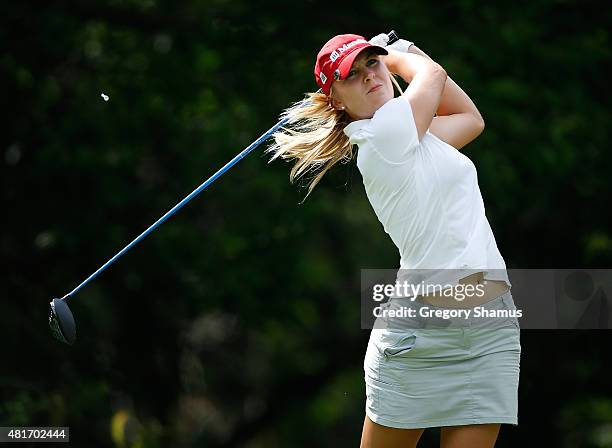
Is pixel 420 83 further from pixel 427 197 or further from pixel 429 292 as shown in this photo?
pixel 429 292

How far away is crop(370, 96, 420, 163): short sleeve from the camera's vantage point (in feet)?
10.8

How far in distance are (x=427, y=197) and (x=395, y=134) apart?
0.21 meters

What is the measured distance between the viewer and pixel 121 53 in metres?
9.34

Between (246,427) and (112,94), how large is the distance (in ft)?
11.6

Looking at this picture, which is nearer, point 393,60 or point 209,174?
point 393,60

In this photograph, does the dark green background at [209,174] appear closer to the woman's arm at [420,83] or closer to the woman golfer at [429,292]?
the woman's arm at [420,83]

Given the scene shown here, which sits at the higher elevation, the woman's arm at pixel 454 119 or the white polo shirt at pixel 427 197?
the woman's arm at pixel 454 119

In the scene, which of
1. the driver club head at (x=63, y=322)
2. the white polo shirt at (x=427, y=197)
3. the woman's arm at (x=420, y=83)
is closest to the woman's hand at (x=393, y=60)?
the woman's arm at (x=420, y=83)

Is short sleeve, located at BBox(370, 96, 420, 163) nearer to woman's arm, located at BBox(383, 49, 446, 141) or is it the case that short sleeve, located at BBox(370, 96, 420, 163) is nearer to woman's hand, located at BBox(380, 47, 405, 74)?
woman's arm, located at BBox(383, 49, 446, 141)

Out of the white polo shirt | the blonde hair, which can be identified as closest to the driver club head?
the blonde hair

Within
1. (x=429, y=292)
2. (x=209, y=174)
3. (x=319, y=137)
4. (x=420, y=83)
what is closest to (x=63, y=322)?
(x=319, y=137)

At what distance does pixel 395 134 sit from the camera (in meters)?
3.30

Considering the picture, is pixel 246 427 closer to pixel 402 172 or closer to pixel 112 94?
pixel 112 94

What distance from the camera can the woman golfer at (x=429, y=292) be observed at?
330cm
